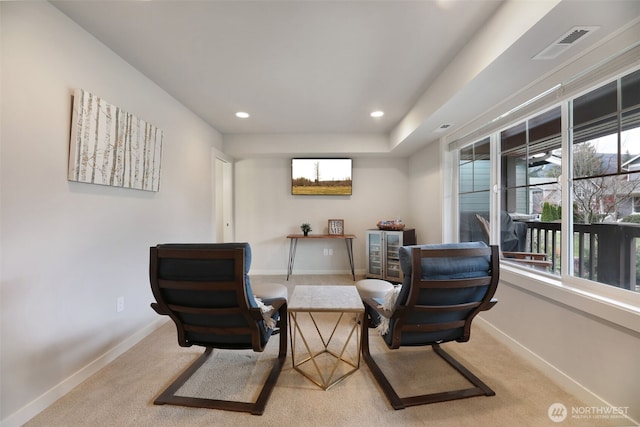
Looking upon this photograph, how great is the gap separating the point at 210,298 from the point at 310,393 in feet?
2.94

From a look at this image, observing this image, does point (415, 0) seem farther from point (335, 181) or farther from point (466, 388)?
point (335, 181)

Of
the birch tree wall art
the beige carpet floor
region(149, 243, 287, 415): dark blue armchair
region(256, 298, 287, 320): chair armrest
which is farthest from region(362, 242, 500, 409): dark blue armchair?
the birch tree wall art

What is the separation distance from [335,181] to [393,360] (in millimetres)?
3177

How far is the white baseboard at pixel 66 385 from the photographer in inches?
55.1

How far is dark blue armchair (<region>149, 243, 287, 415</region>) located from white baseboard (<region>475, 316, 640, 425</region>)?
1934 millimetres

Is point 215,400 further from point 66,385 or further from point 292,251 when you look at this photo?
point 292,251

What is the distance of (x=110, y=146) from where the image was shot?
1955 mm

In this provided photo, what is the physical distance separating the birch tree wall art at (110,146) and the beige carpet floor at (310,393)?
1.43m

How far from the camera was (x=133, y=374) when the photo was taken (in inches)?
73.4

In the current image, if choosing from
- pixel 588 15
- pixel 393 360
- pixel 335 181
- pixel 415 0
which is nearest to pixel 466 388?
pixel 393 360

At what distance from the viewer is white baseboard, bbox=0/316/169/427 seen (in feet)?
4.59

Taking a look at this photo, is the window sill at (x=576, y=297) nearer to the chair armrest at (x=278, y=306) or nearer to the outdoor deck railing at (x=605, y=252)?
the outdoor deck railing at (x=605, y=252)

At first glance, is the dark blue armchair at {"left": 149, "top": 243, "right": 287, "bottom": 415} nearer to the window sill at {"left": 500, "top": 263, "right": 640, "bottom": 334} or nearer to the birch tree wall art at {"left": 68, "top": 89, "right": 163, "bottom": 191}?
the birch tree wall art at {"left": 68, "top": 89, "right": 163, "bottom": 191}

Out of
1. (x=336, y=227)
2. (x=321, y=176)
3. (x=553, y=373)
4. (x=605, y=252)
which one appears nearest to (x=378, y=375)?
(x=553, y=373)
